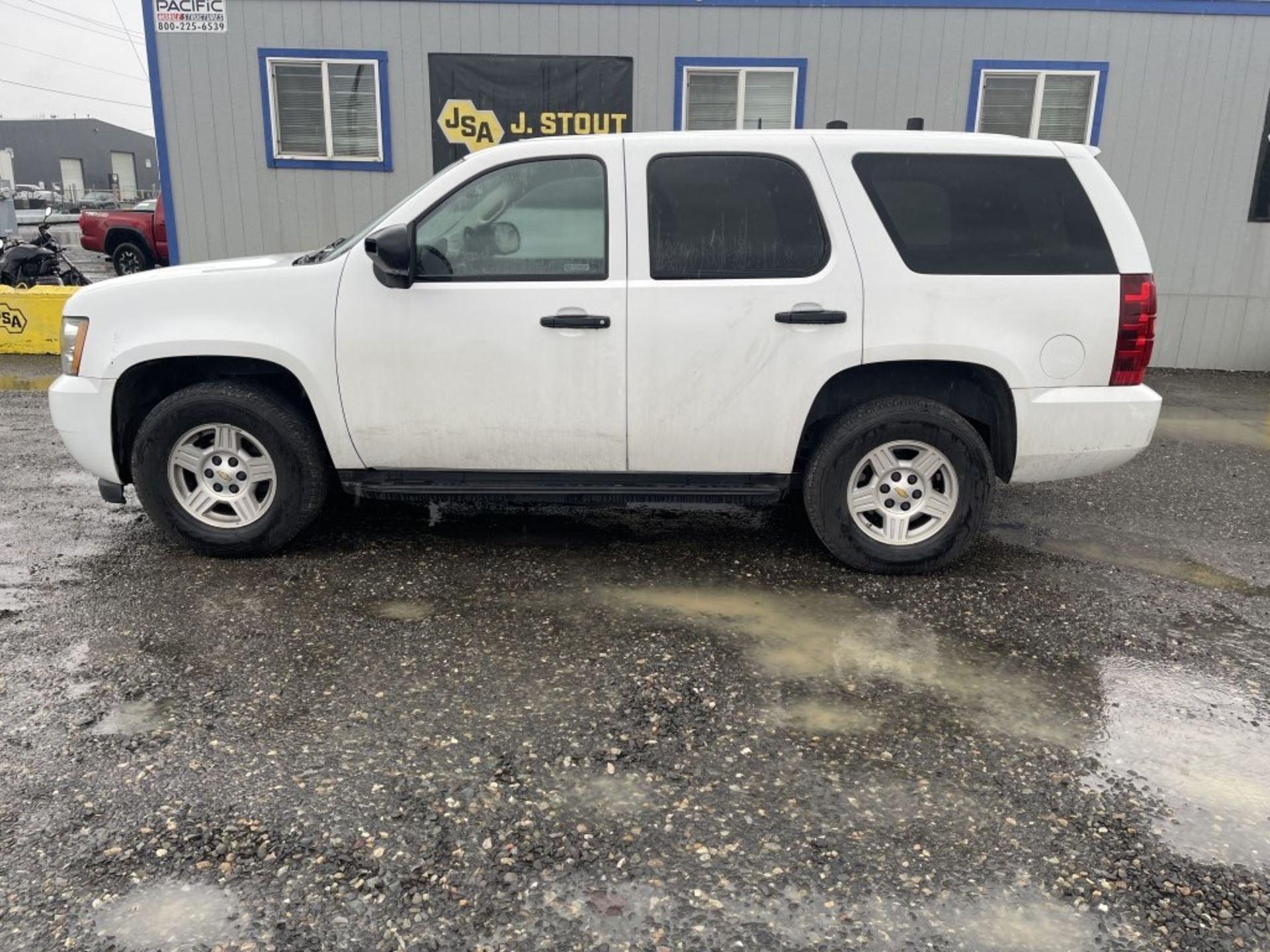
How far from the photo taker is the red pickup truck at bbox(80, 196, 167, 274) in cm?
1750

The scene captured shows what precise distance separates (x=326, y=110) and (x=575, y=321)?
290 inches

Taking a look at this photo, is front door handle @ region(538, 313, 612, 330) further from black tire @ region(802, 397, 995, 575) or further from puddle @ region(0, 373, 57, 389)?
puddle @ region(0, 373, 57, 389)

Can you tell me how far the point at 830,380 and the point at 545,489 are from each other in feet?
4.63

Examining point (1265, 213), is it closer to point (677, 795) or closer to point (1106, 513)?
point (1106, 513)

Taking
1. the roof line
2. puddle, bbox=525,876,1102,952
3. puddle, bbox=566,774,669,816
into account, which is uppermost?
the roof line

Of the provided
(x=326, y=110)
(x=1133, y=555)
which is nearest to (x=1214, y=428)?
(x=1133, y=555)

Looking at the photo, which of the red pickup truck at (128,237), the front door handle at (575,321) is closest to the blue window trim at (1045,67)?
the front door handle at (575,321)

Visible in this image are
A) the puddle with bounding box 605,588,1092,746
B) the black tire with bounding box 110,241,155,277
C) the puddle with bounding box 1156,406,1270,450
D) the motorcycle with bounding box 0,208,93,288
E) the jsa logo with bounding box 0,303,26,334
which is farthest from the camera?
the black tire with bounding box 110,241,155,277

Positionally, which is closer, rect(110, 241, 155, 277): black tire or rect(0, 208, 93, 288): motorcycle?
rect(0, 208, 93, 288): motorcycle

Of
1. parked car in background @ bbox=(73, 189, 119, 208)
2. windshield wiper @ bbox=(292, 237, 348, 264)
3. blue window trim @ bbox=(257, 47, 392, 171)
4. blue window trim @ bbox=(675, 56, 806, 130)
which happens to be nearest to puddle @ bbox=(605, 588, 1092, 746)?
windshield wiper @ bbox=(292, 237, 348, 264)

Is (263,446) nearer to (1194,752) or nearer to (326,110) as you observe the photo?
(1194,752)

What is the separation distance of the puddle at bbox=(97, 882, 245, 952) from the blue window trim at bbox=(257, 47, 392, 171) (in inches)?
359

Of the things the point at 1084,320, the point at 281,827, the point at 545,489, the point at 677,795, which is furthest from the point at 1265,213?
the point at 281,827

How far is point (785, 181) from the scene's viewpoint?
4.38m
